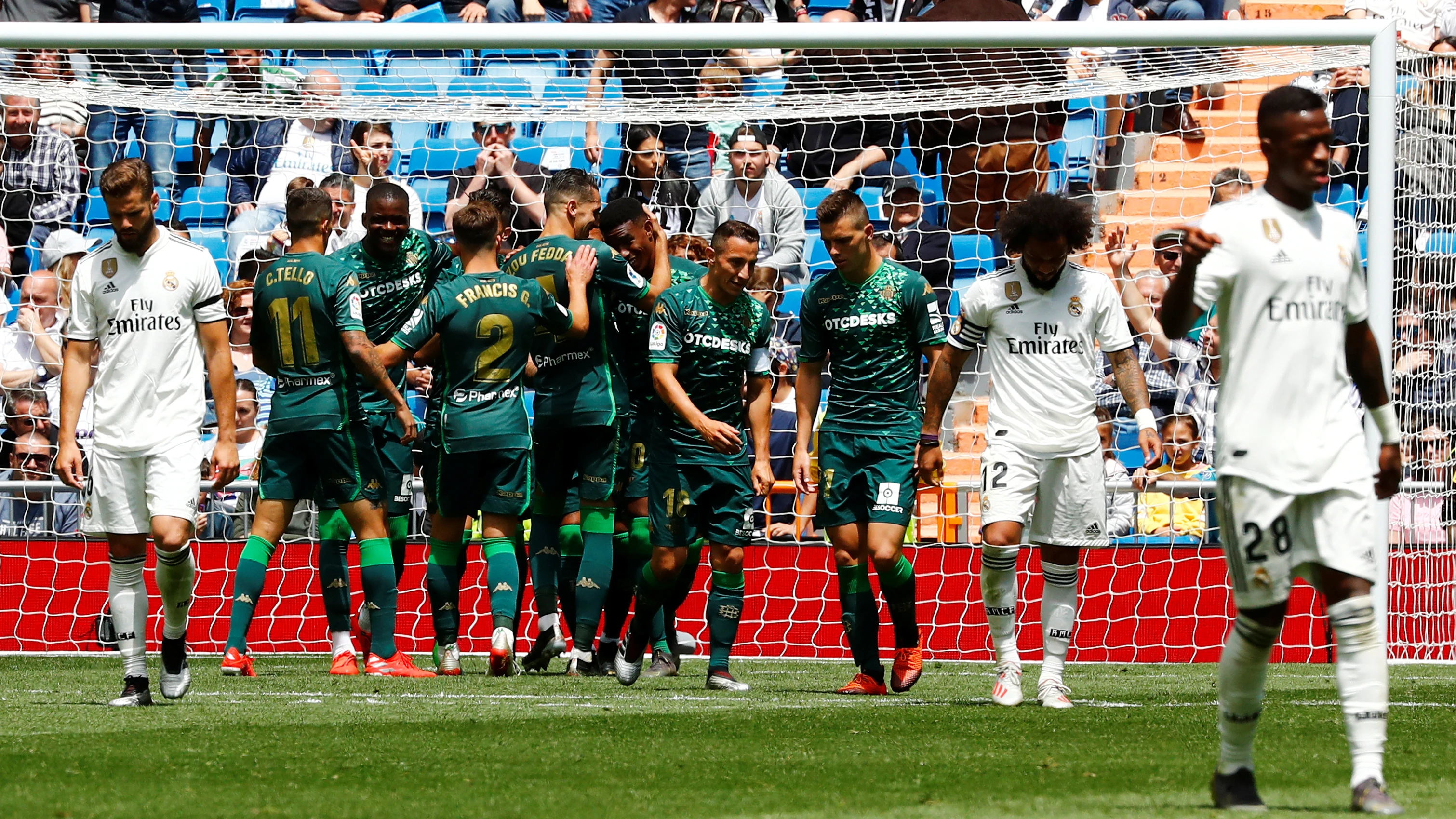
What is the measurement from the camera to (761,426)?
340 inches

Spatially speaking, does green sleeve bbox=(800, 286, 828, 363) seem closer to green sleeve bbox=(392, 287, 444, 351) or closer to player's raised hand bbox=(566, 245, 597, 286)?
player's raised hand bbox=(566, 245, 597, 286)

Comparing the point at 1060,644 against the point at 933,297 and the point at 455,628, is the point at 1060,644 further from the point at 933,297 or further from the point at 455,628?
the point at 455,628

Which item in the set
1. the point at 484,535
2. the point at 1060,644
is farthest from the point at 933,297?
the point at 484,535

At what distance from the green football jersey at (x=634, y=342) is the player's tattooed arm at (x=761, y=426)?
90 cm

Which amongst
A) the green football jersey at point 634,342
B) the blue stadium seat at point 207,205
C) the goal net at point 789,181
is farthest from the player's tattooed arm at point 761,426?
the blue stadium seat at point 207,205

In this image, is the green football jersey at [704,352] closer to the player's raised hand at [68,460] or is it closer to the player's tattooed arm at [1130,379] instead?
the player's tattooed arm at [1130,379]

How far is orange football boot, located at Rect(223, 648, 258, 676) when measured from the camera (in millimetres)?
9281

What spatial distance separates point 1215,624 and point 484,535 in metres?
4.88

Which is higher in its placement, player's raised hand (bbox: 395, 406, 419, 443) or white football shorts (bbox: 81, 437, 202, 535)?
player's raised hand (bbox: 395, 406, 419, 443)

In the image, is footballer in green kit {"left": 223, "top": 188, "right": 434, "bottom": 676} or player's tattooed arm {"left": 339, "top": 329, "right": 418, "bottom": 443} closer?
player's tattooed arm {"left": 339, "top": 329, "right": 418, "bottom": 443}

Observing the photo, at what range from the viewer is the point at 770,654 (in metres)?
11.9

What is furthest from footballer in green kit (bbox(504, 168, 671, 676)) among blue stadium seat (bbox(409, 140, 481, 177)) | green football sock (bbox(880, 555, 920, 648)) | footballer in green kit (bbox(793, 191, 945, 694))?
blue stadium seat (bbox(409, 140, 481, 177))

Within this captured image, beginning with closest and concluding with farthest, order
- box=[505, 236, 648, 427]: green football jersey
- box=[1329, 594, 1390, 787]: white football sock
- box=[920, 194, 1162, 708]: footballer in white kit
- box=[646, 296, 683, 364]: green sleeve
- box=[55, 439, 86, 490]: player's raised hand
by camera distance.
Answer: box=[1329, 594, 1390, 787]: white football sock < box=[55, 439, 86, 490]: player's raised hand < box=[920, 194, 1162, 708]: footballer in white kit < box=[646, 296, 683, 364]: green sleeve < box=[505, 236, 648, 427]: green football jersey

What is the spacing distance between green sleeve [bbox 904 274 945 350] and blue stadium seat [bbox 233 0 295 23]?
10.7 m
